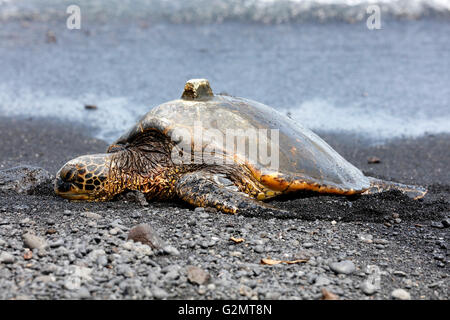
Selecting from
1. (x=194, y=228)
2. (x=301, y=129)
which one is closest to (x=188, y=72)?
(x=301, y=129)

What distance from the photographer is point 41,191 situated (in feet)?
13.2

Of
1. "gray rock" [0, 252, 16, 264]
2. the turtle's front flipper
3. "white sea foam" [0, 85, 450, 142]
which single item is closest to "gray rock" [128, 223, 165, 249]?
"gray rock" [0, 252, 16, 264]

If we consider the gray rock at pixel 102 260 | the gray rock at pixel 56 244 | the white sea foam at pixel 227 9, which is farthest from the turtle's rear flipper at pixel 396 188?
the white sea foam at pixel 227 9

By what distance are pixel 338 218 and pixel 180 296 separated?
1.61 m

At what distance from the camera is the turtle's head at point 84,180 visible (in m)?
3.78

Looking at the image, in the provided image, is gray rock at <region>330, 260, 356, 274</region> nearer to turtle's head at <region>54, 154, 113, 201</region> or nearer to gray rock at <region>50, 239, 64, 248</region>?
gray rock at <region>50, 239, 64, 248</region>

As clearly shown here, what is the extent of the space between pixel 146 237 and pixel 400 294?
141 centimetres

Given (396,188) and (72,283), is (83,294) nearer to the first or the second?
(72,283)

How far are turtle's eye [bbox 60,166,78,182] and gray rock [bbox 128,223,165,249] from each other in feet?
3.65

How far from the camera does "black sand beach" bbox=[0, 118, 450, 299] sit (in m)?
2.45

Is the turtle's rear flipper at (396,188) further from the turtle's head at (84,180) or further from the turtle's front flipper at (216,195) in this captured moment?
the turtle's head at (84,180)

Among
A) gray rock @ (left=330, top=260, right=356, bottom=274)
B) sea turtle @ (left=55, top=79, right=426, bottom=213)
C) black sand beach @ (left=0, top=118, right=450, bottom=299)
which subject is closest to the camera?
black sand beach @ (left=0, top=118, right=450, bottom=299)

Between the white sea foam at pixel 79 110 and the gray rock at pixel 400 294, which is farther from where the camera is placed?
the white sea foam at pixel 79 110

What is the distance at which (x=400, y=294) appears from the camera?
249 centimetres
